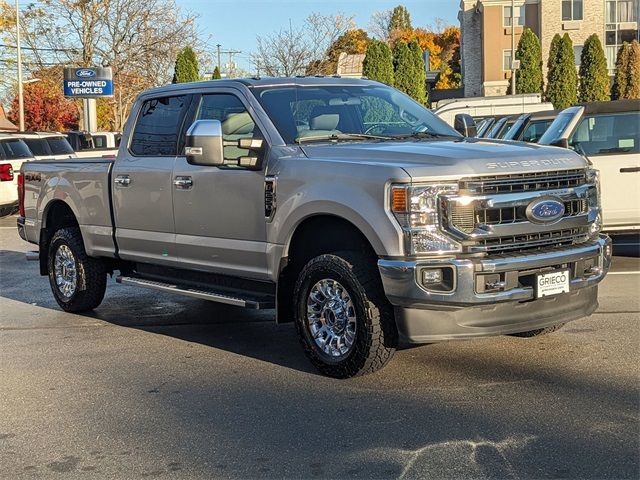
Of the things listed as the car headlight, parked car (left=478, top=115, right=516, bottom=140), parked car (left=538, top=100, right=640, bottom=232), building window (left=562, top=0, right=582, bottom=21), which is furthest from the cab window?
building window (left=562, top=0, right=582, bottom=21)

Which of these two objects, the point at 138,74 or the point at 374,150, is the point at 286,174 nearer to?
the point at 374,150

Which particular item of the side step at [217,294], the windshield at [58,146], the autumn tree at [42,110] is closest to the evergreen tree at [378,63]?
the windshield at [58,146]

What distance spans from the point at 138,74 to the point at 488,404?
43262 mm

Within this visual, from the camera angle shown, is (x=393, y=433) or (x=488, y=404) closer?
(x=393, y=433)

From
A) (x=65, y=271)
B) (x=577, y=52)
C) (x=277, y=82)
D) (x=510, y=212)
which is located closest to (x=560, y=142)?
(x=277, y=82)

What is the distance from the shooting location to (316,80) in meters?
7.60

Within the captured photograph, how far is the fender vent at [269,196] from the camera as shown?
6637mm

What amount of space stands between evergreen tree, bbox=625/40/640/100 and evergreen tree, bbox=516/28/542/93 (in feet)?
15.8

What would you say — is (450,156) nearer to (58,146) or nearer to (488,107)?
(488,107)

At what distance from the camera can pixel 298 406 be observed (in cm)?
568

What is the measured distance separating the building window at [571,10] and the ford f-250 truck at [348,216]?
168 feet

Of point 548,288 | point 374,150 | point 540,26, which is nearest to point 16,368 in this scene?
point 374,150

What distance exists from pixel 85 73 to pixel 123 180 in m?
30.1

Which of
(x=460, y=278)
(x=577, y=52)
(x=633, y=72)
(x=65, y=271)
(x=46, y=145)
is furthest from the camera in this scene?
(x=577, y=52)
